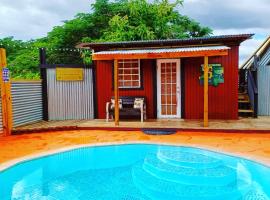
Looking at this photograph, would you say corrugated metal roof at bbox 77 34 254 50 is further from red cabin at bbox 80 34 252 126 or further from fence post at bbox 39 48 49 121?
fence post at bbox 39 48 49 121

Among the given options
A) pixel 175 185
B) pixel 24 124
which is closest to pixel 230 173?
pixel 175 185

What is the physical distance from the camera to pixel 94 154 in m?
7.42

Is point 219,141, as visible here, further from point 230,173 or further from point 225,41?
point 225,41

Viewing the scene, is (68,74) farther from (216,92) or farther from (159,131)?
(216,92)

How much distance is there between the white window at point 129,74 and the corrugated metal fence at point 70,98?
1.23 meters

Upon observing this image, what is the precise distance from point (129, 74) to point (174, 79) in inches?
67.0

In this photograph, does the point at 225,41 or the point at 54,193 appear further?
the point at 225,41

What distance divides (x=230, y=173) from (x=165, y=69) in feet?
18.6

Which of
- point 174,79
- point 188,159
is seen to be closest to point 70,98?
point 174,79

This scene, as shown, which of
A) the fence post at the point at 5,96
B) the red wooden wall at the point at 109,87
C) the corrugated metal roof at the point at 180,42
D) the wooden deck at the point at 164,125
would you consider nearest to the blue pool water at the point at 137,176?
the wooden deck at the point at 164,125

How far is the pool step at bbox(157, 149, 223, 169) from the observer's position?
6.43 metres

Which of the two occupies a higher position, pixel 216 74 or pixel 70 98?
pixel 216 74

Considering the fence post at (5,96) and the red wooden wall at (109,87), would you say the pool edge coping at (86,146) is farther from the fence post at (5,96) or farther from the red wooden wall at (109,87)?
the red wooden wall at (109,87)

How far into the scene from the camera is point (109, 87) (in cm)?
1134
